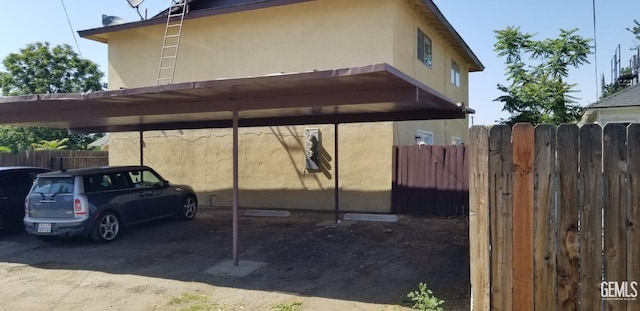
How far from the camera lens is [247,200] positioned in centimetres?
1448

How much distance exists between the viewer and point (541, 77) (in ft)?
70.2

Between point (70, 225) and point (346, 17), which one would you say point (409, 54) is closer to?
point (346, 17)

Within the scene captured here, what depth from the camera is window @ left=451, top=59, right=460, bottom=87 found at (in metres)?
18.4

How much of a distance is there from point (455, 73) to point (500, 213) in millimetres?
16176

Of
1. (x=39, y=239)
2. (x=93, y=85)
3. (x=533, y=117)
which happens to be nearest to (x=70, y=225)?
(x=39, y=239)

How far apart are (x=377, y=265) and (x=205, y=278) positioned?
8.62 feet

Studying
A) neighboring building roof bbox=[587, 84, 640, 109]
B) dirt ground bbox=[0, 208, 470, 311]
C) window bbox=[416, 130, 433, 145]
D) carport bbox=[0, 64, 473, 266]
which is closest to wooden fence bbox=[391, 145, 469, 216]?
dirt ground bbox=[0, 208, 470, 311]

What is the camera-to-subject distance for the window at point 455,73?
1844 centimetres

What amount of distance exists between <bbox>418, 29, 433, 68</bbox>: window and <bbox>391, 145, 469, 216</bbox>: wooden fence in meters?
3.66

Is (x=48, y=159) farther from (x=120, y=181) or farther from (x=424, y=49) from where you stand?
(x=424, y=49)

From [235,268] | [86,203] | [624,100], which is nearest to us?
[235,268]

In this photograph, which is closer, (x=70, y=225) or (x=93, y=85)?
(x=70, y=225)

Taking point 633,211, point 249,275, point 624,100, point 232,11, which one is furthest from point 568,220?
point 624,100

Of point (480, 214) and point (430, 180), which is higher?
point (480, 214)
